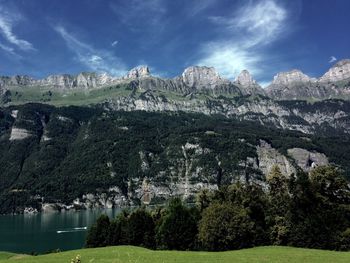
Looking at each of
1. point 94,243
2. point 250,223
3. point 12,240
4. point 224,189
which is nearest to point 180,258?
point 250,223

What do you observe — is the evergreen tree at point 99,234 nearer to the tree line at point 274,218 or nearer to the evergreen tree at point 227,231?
the tree line at point 274,218

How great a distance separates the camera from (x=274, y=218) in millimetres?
76812

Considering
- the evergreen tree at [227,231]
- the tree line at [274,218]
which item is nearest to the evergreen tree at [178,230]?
the tree line at [274,218]

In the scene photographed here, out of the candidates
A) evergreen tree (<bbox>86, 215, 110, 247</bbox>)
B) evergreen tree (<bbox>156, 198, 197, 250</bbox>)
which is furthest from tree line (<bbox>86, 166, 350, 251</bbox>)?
evergreen tree (<bbox>86, 215, 110, 247</bbox>)

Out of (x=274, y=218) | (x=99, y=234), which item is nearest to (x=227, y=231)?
(x=274, y=218)

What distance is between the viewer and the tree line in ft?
234

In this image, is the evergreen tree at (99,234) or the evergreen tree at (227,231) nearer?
the evergreen tree at (227,231)

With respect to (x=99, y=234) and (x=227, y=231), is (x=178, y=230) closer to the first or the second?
(x=227, y=231)

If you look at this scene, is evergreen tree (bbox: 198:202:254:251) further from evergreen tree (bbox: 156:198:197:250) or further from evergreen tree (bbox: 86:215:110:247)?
evergreen tree (bbox: 86:215:110:247)

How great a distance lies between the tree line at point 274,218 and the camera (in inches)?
2807

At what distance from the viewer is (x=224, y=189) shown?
88062 mm

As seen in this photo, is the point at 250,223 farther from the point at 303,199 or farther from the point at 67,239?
the point at 67,239

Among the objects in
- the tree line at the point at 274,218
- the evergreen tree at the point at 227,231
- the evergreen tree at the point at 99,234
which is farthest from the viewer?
the evergreen tree at the point at 99,234

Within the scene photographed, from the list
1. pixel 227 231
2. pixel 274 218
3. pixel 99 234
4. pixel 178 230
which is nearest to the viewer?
pixel 227 231
